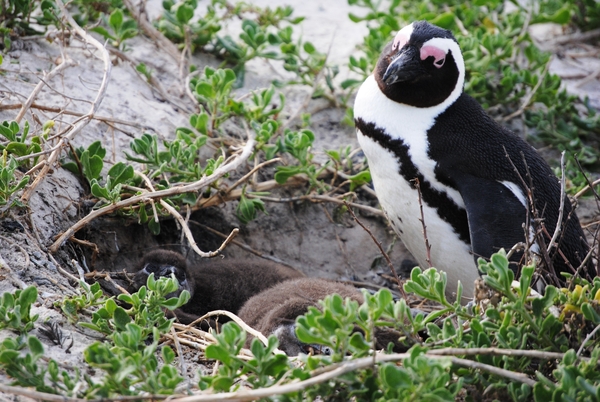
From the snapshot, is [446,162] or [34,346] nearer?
[34,346]

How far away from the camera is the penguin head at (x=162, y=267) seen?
313cm

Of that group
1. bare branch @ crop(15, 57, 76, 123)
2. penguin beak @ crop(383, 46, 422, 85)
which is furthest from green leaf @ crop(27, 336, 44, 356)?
penguin beak @ crop(383, 46, 422, 85)

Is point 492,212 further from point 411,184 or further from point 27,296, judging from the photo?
point 27,296

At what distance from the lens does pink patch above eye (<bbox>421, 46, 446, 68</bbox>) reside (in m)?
3.06

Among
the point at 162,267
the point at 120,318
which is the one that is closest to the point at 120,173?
the point at 162,267

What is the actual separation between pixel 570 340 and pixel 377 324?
21.9 inches

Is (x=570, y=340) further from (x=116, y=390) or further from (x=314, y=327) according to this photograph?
(x=116, y=390)

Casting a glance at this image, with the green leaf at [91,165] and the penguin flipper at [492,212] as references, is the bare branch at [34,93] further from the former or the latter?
the penguin flipper at [492,212]

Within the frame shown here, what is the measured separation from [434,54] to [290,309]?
1195 mm

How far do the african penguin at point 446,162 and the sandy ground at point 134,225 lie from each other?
2.44ft

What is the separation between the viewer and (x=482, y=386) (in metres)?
2.07

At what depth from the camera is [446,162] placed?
3021 millimetres

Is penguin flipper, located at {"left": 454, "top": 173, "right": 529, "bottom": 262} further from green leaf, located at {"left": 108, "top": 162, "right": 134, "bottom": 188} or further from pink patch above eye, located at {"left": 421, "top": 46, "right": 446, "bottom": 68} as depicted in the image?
green leaf, located at {"left": 108, "top": 162, "right": 134, "bottom": 188}

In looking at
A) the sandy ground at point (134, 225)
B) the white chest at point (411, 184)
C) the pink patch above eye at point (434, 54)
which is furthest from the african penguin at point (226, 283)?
the pink patch above eye at point (434, 54)
